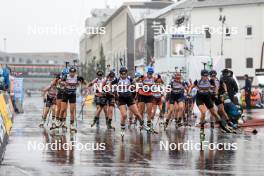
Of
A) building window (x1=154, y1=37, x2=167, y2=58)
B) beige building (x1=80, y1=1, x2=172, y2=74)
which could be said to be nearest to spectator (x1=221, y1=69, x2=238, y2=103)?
building window (x1=154, y1=37, x2=167, y2=58)

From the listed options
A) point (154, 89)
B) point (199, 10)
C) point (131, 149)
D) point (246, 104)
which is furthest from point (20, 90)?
point (199, 10)

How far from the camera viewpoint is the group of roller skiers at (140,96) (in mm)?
18953

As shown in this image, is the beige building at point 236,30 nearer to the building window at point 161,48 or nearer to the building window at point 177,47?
the building window at point 161,48

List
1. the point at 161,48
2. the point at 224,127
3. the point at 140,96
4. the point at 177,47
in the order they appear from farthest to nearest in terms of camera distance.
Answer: the point at 161,48, the point at 177,47, the point at 224,127, the point at 140,96

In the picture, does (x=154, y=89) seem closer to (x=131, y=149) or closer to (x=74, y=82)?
(x=74, y=82)

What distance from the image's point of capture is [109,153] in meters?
14.7

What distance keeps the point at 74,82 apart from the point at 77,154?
6.33 meters
